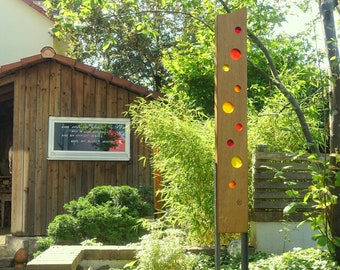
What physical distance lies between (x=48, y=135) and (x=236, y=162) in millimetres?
6355

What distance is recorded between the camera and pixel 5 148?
52.5 ft

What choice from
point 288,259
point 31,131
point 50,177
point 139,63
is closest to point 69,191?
point 50,177

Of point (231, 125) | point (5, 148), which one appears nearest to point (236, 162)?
point (231, 125)

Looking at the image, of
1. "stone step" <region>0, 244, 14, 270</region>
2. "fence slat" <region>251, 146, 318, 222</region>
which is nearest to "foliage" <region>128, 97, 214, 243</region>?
"fence slat" <region>251, 146, 318, 222</region>

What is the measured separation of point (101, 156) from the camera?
9930 millimetres

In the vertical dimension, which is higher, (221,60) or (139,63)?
(139,63)

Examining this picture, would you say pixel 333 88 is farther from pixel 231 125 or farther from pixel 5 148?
pixel 5 148

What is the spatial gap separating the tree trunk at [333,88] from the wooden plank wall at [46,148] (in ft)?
17.8

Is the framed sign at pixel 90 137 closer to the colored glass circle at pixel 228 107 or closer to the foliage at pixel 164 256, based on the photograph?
the foliage at pixel 164 256

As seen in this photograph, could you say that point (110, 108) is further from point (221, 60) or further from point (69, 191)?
point (221, 60)

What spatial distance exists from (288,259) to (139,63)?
1297cm

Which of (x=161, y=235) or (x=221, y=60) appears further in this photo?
(x=161, y=235)

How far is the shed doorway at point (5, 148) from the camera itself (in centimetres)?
1176

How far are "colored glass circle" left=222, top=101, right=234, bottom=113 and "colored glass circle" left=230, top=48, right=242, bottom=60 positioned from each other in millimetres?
363
